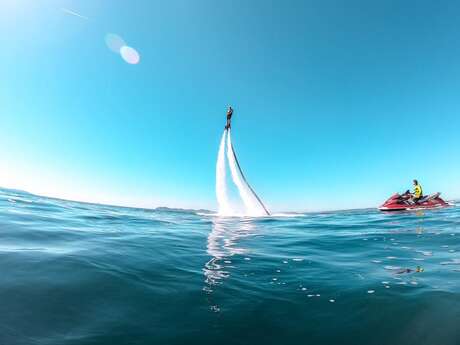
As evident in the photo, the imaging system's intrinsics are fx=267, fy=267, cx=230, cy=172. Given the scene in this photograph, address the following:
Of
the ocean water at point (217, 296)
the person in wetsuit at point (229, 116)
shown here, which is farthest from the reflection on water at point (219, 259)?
the person in wetsuit at point (229, 116)

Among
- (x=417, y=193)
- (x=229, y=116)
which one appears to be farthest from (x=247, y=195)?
(x=417, y=193)

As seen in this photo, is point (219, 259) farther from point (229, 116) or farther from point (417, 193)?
point (417, 193)

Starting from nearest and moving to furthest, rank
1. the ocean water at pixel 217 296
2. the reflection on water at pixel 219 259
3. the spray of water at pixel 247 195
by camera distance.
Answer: the ocean water at pixel 217 296 < the reflection on water at pixel 219 259 < the spray of water at pixel 247 195

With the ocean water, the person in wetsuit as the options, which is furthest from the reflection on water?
the person in wetsuit

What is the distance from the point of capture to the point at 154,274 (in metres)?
6.62

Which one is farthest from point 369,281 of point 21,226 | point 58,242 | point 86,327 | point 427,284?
point 21,226

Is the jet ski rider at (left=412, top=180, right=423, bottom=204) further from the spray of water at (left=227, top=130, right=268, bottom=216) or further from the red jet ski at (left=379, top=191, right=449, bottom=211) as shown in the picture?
the spray of water at (left=227, top=130, right=268, bottom=216)

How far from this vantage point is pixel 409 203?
3344cm

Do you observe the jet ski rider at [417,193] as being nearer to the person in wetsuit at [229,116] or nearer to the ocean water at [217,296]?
the person in wetsuit at [229,116]

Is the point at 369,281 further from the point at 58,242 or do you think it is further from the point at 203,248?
the point at 58,242

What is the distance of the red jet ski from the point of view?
3177cm

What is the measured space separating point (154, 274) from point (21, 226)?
26.2ft

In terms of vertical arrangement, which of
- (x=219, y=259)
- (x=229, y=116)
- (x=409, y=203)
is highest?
(x=229, y=116)

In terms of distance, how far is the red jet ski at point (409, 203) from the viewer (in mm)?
31767
